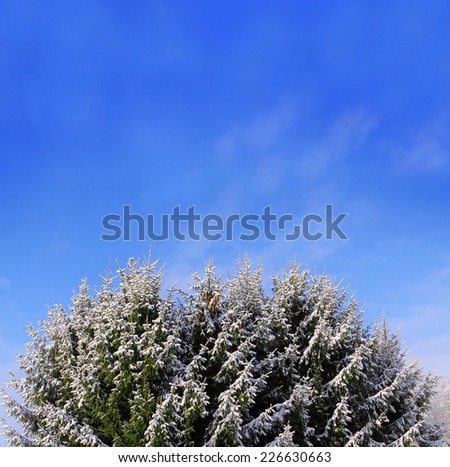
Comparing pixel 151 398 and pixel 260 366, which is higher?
pixel 260 366

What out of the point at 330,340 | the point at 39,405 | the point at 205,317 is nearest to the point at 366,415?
the point at 330,340

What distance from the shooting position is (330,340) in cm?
1659

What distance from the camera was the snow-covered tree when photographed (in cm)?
1402

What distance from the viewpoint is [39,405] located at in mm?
16875

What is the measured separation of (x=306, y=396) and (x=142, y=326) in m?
5.18

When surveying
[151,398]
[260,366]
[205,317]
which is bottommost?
[151,398]

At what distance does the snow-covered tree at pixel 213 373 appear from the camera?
14.0 metres

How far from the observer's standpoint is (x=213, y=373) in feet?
49.4
